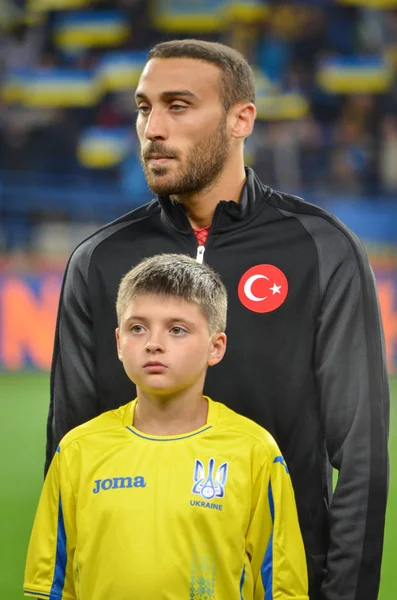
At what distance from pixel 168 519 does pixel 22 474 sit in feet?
14.4

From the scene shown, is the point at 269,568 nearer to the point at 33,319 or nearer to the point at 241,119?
the point at 241,119

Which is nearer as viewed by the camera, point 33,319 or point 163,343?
point 163,343

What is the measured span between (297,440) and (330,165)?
1028cm

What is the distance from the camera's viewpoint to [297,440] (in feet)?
8.64

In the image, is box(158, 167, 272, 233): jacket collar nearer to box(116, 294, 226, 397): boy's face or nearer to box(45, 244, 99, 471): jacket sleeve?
box(45, 244, 99, 471): jacket sleeve

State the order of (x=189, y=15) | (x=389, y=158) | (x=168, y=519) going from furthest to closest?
(x=189, y=15), (x=389, y=158), (x=168, y=519)

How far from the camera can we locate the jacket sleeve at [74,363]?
8.95 ft

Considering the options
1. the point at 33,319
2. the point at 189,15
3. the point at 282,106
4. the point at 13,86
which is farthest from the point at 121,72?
the point at 33,319

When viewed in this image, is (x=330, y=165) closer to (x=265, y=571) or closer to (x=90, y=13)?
(x=90, y=13)

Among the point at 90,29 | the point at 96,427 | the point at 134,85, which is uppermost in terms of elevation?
the point at 90,29

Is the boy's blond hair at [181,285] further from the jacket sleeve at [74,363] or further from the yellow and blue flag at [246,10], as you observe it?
the yellow and blue flag at [246,10]

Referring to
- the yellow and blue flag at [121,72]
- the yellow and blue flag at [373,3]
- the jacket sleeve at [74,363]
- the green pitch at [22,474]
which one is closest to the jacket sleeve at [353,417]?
the jacket sleeve at [74,363]

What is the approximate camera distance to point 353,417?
2.56m

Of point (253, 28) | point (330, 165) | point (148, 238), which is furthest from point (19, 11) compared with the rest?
point (148, 238)
